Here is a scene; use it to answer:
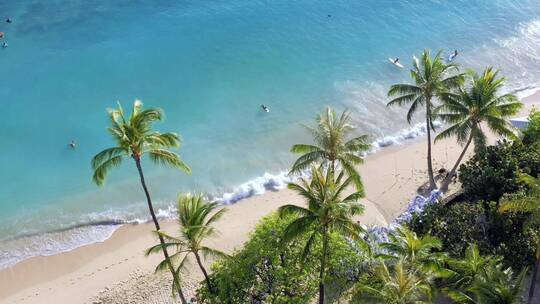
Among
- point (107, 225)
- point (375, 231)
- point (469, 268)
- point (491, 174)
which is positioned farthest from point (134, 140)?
point (491, 174)

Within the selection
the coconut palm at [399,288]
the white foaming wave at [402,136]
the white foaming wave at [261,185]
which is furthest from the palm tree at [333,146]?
the white foaming wave at [402,136]

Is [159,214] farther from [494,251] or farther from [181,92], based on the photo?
[494,251]

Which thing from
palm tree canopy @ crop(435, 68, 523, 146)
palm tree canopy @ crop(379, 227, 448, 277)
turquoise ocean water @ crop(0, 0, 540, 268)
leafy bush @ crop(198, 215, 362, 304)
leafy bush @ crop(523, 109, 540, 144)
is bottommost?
palm tree canopy @ crop(379, 227, 448, 277)

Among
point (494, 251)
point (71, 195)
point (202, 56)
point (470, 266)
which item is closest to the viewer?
point (470, 266)

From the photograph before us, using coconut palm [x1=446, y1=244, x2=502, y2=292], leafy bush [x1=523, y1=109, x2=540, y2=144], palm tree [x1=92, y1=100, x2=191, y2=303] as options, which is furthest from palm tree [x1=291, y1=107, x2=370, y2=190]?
leafy bush [x1=523, y1=109, x2=540, y2=144]

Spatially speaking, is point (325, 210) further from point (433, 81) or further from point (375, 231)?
point (433, 81)

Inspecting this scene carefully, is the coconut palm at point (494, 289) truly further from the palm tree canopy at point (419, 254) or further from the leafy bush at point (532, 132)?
the leafy bush at point (532, 132)

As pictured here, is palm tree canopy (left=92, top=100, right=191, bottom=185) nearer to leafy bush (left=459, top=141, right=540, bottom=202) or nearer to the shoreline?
the shoreline

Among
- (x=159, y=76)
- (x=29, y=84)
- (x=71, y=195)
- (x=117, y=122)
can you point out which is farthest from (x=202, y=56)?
(x=117, y=122)
